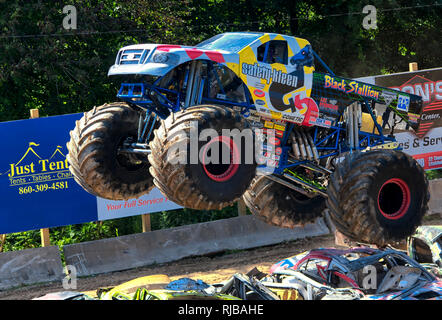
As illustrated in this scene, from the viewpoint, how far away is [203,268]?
14852mm

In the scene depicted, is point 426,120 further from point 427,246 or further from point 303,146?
point 303,146

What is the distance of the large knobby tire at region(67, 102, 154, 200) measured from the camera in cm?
961

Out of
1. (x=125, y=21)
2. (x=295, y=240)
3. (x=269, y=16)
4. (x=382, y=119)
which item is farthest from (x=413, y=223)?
→ (x=269, y=16)

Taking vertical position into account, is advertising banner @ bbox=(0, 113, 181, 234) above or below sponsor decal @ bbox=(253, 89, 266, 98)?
below

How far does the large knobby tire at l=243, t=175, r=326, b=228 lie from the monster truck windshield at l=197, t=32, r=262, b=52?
2532 mm

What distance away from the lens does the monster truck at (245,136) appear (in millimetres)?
8547

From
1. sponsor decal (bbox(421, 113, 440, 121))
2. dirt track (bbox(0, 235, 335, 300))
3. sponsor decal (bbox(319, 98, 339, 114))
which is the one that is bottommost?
dirt track (bbox(0, 235, 335, 300))

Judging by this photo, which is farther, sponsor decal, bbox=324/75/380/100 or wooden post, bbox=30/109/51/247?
wooden post, bbox=30/109/51/247

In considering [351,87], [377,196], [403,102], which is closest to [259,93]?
[351,87]

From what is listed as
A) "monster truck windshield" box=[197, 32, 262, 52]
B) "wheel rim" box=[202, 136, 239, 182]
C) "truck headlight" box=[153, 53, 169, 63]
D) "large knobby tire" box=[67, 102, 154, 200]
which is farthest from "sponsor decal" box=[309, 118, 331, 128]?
"truck headlight" box=[153, 53, 169, 63]

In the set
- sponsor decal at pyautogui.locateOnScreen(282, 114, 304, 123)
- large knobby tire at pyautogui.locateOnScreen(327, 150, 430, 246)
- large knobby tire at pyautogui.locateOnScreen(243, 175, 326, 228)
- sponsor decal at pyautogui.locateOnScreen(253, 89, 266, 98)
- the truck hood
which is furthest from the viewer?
large knobby tire at pyautogui.locateOnScreen(243, 175, 326, 228)

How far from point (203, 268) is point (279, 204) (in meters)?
3.82

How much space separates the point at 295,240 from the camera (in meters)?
16.7

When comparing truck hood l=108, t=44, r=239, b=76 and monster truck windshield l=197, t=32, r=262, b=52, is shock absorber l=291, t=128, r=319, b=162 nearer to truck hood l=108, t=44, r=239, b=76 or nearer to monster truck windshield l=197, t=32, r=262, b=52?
monster truck windshield l=197, t=32, r=262, b=52
